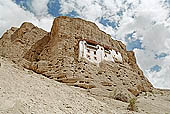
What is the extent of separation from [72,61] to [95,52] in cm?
308

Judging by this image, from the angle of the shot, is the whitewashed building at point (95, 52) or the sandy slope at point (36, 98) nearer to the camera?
the sandy slope at point (36, 98)

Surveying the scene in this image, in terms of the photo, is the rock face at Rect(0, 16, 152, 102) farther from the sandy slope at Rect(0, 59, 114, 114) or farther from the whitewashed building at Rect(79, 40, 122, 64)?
the sandy slope at Rect(0, 59, 114, 114)

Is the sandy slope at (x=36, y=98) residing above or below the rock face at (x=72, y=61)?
below

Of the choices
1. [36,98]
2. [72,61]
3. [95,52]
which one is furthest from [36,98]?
[95,52]

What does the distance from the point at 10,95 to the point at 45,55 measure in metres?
14.1

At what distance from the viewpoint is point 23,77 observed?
31.0 ft

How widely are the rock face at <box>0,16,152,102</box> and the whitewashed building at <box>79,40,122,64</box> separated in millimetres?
446

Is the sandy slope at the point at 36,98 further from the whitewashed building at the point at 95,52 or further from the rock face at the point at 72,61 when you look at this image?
the whitewashed building at the point at 95,52

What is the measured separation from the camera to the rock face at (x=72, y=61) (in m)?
16.7

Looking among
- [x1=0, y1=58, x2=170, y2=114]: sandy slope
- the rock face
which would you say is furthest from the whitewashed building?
[x1=0, y1=58, x2=170, y2=114]: sandy slope

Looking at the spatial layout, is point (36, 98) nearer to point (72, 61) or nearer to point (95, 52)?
point (72, 61)

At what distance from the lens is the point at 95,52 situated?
2053 cm

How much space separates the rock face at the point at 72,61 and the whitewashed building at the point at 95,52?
0.45 metres

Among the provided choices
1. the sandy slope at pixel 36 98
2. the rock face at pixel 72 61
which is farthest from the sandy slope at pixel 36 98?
the rock face at pixel 72 61
